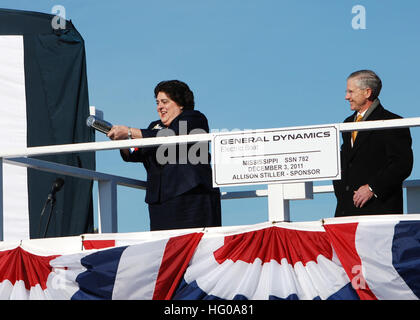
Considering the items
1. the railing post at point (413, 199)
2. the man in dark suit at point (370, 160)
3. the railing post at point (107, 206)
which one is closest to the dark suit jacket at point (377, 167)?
the man in dark suit at point (370, 160)

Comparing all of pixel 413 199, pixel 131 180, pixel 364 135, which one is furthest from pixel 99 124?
pixel 413 199

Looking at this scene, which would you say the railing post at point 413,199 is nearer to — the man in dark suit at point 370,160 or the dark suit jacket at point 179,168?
the man in dark suit at point 370,160

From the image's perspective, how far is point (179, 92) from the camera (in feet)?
17.7

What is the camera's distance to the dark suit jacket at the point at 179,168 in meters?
5.07

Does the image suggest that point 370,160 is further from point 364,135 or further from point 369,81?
point 369,81

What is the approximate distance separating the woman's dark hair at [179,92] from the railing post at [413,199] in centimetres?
204

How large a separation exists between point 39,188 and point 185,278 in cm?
441

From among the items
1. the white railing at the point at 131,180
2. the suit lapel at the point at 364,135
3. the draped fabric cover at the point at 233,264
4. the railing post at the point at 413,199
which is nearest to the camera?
the draped fabric cover at the point at 233,264

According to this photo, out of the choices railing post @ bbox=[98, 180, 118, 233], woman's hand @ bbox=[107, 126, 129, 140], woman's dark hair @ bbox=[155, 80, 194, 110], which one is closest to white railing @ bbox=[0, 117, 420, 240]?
railing post @ bbox=[98, 180, 118, 233]

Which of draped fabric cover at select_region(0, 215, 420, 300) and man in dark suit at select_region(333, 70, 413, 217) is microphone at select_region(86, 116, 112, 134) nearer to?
draped fabric cover at select_region(0, 215, 420, 300)

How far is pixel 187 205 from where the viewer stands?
5.06 m

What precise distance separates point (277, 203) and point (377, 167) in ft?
2.35
